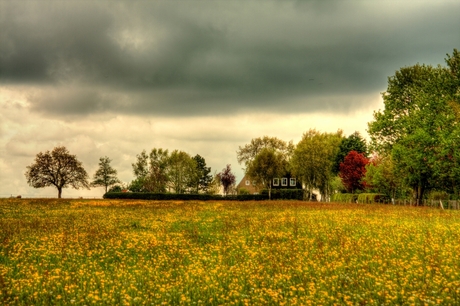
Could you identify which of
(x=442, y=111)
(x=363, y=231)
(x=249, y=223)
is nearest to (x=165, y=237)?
(x=249, y=223)

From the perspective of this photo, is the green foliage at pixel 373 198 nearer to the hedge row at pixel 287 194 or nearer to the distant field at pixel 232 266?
the hedge row at pixel 287 194

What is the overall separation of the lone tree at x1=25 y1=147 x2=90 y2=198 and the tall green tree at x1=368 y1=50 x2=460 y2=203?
6540 centimetres

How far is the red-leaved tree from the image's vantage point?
84375 millimetres

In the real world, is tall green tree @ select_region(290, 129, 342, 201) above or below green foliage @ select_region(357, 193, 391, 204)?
above

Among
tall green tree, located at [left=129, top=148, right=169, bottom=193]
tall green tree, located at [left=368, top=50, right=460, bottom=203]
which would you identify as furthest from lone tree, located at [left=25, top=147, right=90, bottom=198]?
tall green tree, located at [left=368, top=50, right=460, bottom=203]

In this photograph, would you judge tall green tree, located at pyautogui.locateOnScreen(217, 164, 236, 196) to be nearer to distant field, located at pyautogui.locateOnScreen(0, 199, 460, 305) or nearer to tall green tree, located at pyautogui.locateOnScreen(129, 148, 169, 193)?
tall green tree, located at pyautogui.locateOnScreen(129, 148, 169, 193)

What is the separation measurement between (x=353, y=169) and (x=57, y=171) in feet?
209

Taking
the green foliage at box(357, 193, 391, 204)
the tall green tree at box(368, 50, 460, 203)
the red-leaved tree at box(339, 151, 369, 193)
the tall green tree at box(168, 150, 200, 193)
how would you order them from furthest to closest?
the tall green tree at box(168, 150, 200, 193), the red-leaved tree at box(339, 151, 369, 193), the green foliage at box(357, 193, 391, 204), the tall green tree at box(368, 50, 460, 203)

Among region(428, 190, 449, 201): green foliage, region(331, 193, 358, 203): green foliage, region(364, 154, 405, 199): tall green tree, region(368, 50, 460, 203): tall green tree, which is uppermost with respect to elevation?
region(368, 50, 460, 203): tall green tree

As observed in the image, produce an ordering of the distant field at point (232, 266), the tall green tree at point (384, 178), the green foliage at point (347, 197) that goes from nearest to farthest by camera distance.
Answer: the distant field at point (232, 266), the tall green tree at point (384, 178), the green foliage at point (347, 197)

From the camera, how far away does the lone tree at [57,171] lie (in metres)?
91.5

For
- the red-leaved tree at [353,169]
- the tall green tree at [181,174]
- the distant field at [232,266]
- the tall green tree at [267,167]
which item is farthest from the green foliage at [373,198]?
the tall green tree at [181,174]

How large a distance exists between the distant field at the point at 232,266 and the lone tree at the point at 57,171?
7388cm

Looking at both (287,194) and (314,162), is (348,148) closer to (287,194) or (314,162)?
(314,162)
